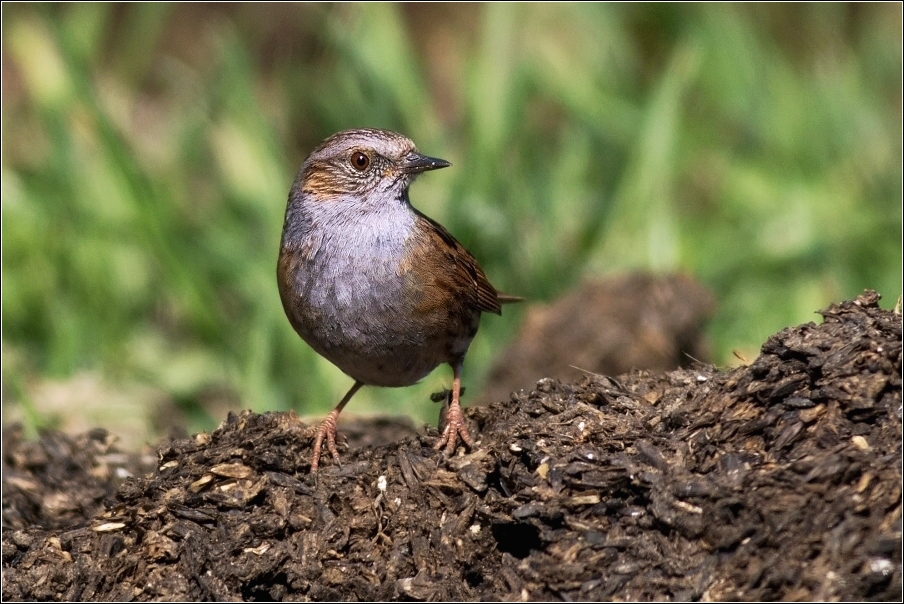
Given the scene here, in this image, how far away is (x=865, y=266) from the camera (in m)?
8.59

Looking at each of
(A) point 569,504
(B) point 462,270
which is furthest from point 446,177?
(A) point 569,504

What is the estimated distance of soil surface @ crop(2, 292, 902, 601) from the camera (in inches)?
134

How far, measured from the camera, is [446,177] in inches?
378

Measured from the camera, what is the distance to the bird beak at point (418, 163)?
5.46m

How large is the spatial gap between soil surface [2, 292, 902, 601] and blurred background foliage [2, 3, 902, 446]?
9.90ft

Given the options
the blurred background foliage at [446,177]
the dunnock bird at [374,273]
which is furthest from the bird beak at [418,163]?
the blurred background foliage at [446,177]

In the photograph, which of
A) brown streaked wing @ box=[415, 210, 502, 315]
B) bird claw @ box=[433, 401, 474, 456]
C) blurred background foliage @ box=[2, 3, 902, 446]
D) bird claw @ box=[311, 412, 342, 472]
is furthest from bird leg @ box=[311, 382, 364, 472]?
blurred background foliage @ box=[2, 3, 902, 446]

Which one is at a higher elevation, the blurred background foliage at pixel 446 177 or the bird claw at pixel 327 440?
the blurred background foliage at pixel 446 177

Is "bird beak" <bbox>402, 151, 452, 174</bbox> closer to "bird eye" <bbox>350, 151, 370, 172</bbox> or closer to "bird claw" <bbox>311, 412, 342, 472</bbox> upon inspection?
"bird eye" <bbox>350, 151, 370, 172</bbox>

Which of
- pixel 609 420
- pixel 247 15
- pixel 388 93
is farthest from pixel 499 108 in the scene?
pixel 609 420

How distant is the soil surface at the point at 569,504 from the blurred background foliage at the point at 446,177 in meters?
3.02

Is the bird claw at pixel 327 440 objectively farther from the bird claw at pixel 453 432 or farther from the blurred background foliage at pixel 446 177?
the blurred background foliage at pixel 446 177

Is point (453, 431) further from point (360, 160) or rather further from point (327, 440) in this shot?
point (360, 160)

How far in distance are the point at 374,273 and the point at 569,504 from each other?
162cm
